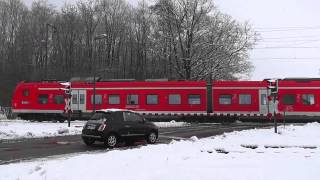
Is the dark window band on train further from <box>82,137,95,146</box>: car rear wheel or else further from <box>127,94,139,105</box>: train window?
<box>82,137,95,146</box>: car rear wheel

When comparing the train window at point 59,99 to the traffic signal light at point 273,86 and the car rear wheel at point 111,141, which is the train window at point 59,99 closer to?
the traffic signal light at point 273,86

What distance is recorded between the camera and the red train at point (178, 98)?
41375 mm

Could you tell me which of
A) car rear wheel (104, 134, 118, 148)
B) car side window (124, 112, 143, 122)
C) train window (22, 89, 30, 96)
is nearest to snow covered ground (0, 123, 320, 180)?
car rear wheel (104, 134, 118, 148)

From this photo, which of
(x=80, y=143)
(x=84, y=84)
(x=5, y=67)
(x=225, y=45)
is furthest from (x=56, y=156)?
(x=5, y=67)

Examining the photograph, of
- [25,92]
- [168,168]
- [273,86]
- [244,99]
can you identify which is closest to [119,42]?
[25,92]

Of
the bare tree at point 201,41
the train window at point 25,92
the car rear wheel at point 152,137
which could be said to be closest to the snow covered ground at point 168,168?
the car rear wheel at point 152,137

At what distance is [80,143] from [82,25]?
Answer: 55.0 m

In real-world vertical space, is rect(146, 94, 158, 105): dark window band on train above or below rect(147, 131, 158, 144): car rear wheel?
above

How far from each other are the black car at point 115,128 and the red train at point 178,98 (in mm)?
20145

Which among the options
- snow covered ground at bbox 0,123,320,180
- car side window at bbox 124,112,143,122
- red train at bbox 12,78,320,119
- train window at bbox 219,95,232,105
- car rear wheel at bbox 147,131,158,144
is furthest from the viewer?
train window at bbox 219,95,232,105

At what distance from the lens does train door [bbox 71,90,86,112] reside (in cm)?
4550

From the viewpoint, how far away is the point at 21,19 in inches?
2943

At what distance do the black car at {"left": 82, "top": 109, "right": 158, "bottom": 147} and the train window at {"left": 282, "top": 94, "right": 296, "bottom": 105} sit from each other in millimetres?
21740

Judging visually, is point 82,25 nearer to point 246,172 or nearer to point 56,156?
point 56,156
